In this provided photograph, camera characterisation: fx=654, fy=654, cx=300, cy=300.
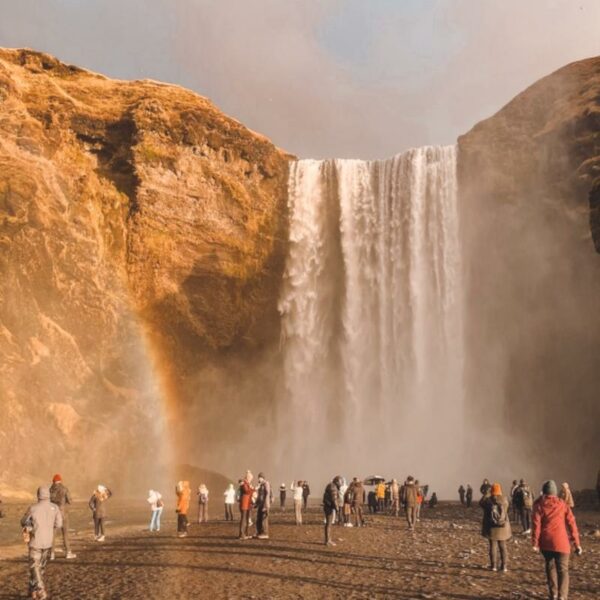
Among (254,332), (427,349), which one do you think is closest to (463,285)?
(427,349)

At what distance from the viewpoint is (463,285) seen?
181 feet

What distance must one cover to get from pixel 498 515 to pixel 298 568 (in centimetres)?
421

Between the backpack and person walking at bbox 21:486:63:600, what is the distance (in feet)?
26.2

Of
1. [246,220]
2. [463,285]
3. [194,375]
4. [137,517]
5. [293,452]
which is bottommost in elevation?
[137,517]

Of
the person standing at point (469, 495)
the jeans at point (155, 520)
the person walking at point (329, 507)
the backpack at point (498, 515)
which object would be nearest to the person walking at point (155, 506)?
the jeans at point (155, 520)

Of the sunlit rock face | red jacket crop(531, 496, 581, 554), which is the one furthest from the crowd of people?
the sunlit rock face

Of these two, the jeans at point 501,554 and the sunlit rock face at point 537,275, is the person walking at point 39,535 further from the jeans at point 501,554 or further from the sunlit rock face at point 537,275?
the sunlit rock face at point 537,275

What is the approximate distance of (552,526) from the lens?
9.53 m

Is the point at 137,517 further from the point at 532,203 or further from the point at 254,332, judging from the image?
the point at 532,203

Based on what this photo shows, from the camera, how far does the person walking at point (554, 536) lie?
372 inches

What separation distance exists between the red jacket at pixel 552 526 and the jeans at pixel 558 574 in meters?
0.11

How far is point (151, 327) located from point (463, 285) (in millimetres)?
25873

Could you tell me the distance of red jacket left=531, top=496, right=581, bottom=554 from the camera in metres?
9.47

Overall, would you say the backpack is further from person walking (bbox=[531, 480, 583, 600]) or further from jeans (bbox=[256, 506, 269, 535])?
jeans (bbox=[256, 506, 269, 535])
